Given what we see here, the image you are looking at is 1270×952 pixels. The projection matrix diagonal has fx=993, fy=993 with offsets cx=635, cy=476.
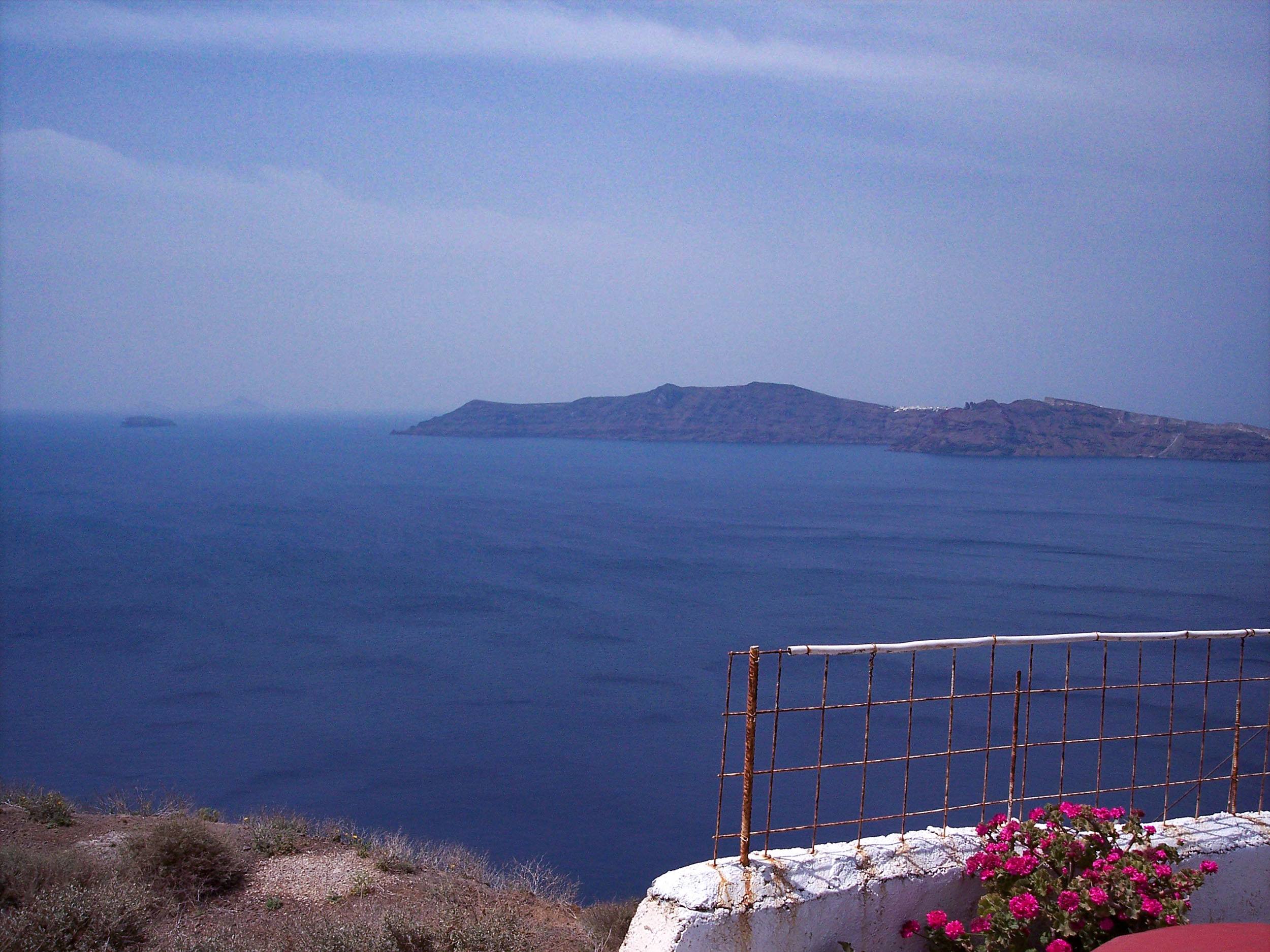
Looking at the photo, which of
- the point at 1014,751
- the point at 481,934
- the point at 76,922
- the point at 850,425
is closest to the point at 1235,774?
the point at 1014,751

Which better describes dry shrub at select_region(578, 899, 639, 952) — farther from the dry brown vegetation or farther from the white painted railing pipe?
the white painted railing pipe

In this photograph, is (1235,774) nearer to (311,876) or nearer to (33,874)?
(311,876)

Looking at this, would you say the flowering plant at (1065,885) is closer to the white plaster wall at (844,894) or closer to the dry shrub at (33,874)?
the white plaster wall at (844,894)

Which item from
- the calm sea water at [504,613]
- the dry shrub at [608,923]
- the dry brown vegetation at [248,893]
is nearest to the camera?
the dry brown vegetation at [248,893]

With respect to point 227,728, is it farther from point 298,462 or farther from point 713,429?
point 713,429

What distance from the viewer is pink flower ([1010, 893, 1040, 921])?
3014mm

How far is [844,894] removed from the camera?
10.4ft

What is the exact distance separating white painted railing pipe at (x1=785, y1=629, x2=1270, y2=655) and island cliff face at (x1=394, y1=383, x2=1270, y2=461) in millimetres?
114657

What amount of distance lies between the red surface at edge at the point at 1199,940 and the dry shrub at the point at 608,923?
3.36m

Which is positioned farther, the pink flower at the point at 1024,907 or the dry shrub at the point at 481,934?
the dry shrub at the point at 481,934

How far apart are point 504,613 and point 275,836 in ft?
102

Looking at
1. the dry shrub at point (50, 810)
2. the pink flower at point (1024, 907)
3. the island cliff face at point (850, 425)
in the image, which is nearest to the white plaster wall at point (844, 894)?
the pink flower at point (1024, 907)

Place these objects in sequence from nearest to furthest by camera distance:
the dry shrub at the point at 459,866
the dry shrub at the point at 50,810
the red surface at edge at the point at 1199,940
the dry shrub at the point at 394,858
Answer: the red surface at edge at the point at 1199,940, the dry shrub at the point at 394,858, the dry shrub at the point at 50,810, the dry shrub at the point at 459,866

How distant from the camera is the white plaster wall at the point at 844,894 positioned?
2994 mm
